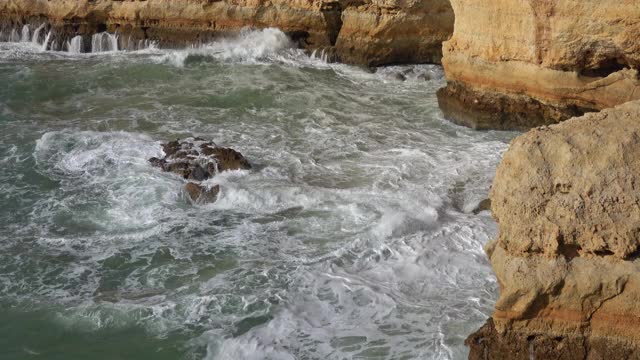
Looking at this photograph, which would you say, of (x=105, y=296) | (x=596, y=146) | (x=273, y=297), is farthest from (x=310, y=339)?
(x=596, y=146)

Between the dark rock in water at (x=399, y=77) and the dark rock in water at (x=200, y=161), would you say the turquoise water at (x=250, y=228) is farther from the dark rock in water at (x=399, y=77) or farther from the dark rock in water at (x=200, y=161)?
the dark rock in water at (x=399, y=77)

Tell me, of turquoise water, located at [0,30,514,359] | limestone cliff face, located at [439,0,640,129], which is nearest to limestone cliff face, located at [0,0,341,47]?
turquoise water, located at [0,30,514,359]

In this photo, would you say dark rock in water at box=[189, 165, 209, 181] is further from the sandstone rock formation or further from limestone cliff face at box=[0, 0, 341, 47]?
limestone cliff face at box=[0, 0, 341, 47]

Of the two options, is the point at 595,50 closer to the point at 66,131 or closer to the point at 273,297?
the point at 273,297

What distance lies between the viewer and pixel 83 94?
1505 centimetres

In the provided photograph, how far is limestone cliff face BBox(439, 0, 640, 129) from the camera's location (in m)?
10.4

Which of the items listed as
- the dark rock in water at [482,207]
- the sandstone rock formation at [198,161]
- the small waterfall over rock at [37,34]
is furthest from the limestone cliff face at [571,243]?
the small waterfall over rock at [37,34]

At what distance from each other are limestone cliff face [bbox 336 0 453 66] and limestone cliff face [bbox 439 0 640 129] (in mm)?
3559

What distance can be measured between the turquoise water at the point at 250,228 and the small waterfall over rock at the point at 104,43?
3894 mm

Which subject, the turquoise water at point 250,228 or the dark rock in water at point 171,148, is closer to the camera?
the turquoise water at point 250,228

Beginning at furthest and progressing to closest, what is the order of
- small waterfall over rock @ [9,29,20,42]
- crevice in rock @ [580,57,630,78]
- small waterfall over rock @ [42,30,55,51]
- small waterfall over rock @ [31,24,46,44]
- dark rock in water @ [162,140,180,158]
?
1. small waterfall over rock @ [9,29,20,42]
2. small waterfall over rock @ [31,24,46,44]
3. small waterfall over rock @ [42,30,55,51]
4. dark rock in water @ [162,140,180,158]
5. crevice in rock @ [580,57,630,78]

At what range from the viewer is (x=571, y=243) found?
17.4ft

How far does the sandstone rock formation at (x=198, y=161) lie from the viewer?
1034 cm

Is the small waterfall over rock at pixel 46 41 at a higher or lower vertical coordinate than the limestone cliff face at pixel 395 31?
lower
